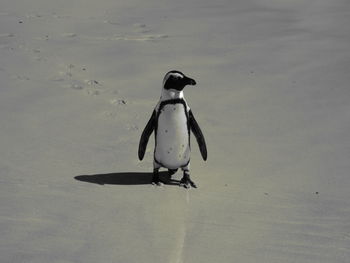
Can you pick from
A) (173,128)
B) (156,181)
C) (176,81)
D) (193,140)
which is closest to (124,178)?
(156,181)

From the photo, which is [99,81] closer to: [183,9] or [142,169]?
[142,169]

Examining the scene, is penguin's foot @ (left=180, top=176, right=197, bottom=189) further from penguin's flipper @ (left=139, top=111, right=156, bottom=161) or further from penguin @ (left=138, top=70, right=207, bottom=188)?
penguin's flipper @ (left=139, top=111, right=156, bottom=161)

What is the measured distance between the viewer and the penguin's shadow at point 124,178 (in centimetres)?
453

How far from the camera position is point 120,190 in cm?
438

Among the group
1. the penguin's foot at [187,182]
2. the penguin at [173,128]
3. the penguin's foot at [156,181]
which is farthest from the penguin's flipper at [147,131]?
the penguin's foot at [187,182]

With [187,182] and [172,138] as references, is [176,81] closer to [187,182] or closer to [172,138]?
[172,138]

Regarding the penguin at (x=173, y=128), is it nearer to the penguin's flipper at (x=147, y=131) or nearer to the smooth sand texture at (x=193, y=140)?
the penguin's flipper at (x=147, y=131)

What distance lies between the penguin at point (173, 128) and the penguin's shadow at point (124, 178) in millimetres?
88

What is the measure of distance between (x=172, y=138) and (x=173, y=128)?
0.23 feet

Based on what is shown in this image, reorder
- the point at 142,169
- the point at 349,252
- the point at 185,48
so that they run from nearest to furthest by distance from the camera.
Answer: the point at 349,252, the point at 142,169, the point at 185,48

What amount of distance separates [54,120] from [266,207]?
2405 millimetres

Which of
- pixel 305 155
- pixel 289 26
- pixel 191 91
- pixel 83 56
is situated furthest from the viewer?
pixel 289 26

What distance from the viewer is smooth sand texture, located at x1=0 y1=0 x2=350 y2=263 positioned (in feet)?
12.1

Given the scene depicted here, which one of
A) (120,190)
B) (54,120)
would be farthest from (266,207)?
(54,120)
